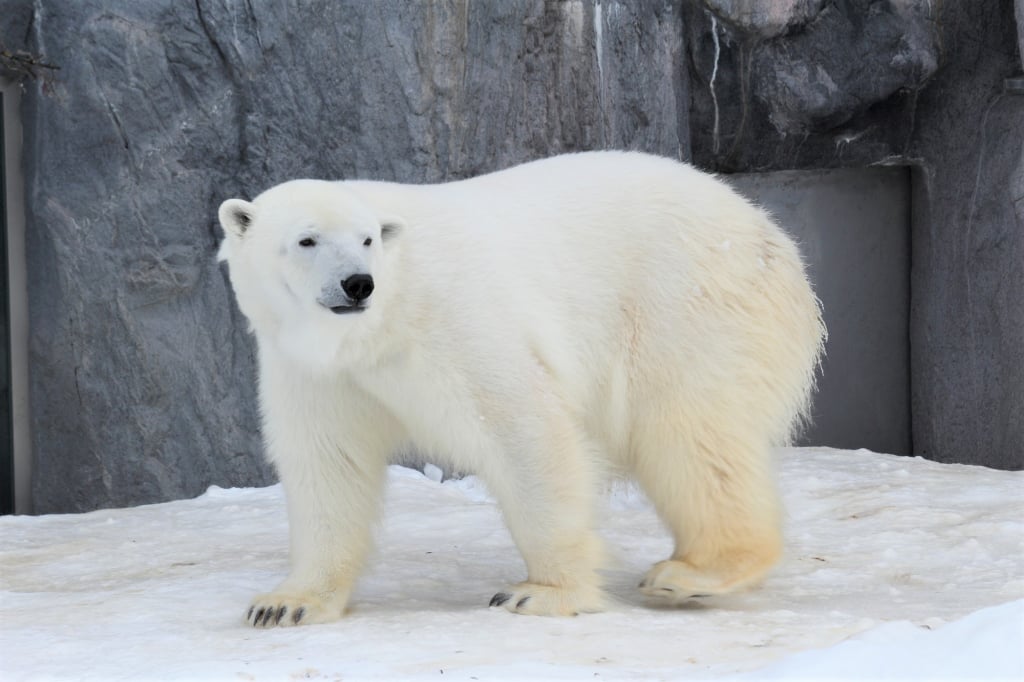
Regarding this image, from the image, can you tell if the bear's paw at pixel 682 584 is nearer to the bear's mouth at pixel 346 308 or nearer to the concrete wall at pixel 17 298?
the bear's mouth at pixel 346 308

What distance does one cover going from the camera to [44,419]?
19.7 ft

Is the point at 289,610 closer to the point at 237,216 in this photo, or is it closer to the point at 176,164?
the point at 237,216

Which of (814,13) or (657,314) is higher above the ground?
(814,13)

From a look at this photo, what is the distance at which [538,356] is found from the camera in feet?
11.0

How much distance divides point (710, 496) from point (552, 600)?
577mm

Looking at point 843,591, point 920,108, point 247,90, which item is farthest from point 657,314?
point 920,108

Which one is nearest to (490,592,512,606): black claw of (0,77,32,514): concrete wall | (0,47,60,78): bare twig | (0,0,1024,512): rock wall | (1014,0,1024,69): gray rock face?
(0,0,1024,512): rock wall

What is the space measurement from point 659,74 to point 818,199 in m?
1.73

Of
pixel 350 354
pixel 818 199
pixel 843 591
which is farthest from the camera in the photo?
pixel 818 199

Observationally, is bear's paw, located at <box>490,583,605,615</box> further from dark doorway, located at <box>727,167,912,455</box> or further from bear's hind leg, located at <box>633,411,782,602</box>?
dark doorway, located at <box>727,167,912,455</box>

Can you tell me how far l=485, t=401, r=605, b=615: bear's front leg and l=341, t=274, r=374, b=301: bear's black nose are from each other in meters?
0.55

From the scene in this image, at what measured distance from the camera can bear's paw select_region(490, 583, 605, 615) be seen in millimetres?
3230

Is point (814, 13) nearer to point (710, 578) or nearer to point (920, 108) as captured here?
point (920, 108)

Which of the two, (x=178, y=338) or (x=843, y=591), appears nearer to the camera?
(x=843, y=591)
